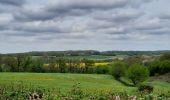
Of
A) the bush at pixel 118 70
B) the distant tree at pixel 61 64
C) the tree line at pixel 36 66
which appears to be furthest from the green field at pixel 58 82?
the distant tree at pixel 61 64

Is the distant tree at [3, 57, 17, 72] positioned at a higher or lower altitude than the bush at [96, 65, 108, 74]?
higher

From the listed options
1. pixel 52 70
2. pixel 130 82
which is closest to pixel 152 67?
pixel 130 82

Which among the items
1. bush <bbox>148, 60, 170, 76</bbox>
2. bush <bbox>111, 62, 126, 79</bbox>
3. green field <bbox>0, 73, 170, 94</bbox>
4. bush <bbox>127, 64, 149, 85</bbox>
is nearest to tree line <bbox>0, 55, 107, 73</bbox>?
bush <bbox>148, 60, 170, 76</bbox>

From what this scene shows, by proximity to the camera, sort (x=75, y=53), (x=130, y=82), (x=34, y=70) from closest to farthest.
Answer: (x=130, y=82) → (x=34, y=70) → (x=75, y=53)

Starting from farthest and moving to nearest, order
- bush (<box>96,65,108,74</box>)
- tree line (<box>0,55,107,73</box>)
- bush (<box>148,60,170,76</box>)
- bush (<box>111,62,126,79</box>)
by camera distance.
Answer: bush (<box>96,65,108,74</box>)
tree line (<box>0,55,107,73</box>)
bush (<box>148,60,170,76</box>)
bush (<box>111,62,126,79</box>)

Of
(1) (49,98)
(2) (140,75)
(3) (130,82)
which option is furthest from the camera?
(3) (130,82)

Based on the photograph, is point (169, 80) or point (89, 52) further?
point (89, 52)

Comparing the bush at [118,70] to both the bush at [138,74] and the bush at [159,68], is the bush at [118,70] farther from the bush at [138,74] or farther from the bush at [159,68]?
the bush at [138,74]

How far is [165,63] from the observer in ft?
295

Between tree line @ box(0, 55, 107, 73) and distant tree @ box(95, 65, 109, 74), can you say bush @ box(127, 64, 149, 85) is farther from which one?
tree line @ box(0, 55, 107, 73)

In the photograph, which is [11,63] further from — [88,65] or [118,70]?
[118,70]

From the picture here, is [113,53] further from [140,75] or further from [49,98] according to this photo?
[49,98]

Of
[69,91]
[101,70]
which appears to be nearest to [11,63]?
[101,70]

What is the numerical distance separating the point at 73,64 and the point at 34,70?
12683 mm
